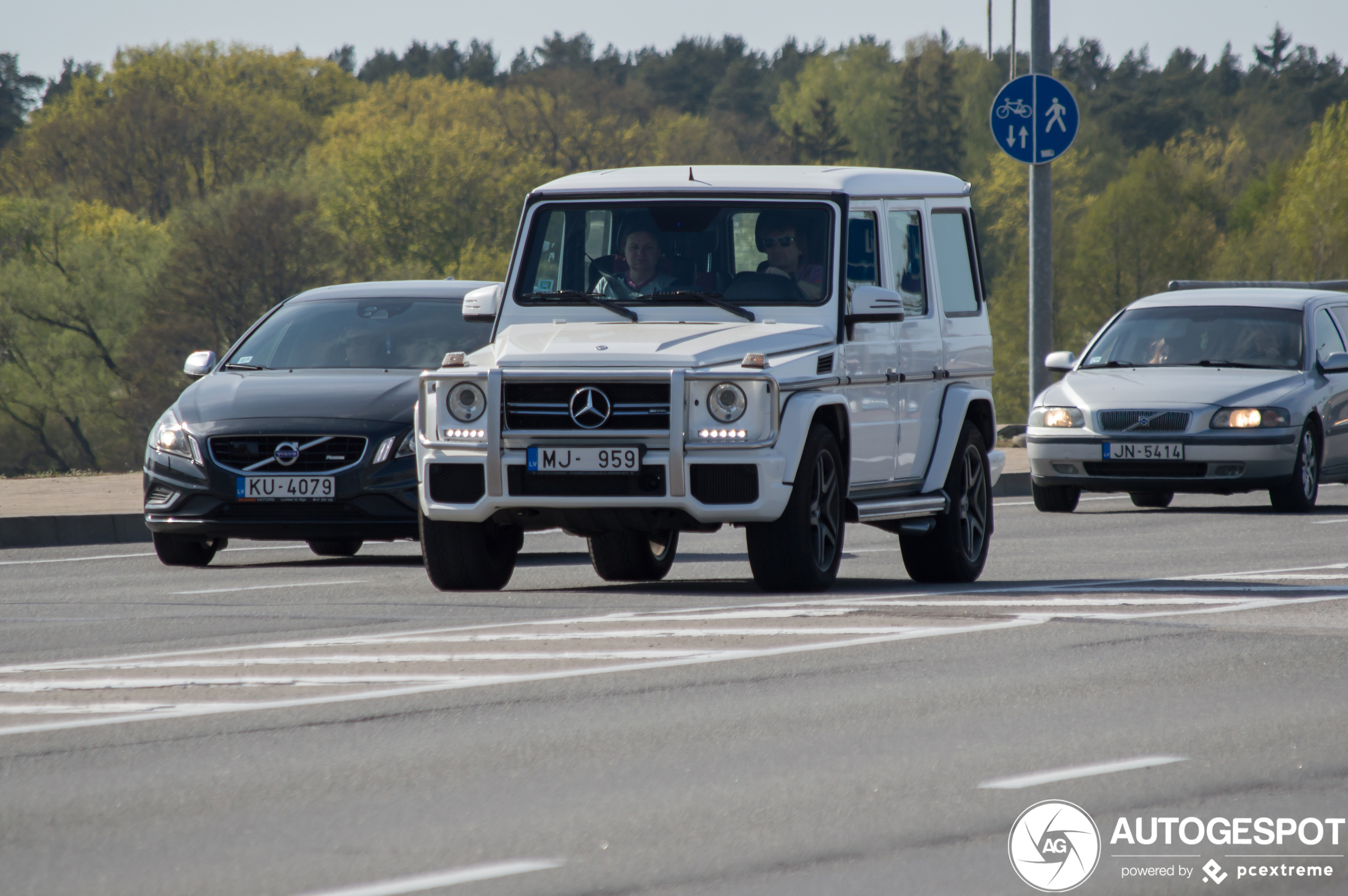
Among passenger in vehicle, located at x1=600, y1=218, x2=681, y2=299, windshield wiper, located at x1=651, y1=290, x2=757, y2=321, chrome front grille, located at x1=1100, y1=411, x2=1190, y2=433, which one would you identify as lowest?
chrome front grille, located at x1=1100, y1=411, x2=1190, y2=433

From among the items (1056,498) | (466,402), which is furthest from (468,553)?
(1056,498)

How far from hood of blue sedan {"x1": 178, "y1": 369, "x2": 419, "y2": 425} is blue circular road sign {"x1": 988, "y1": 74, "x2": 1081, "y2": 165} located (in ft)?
37.5

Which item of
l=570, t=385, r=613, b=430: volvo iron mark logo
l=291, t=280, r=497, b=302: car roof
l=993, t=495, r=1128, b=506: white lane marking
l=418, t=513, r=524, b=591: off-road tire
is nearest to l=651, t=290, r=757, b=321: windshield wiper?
l=570, t=385, r=613, b=430: volvo iron mark logo

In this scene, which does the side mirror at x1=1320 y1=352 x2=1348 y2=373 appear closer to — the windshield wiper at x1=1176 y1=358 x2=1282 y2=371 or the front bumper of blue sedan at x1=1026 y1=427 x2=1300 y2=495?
the windshield wiper at x1=1176 y1=358 x2=1282 y2=371

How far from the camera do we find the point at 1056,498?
19.9 metres

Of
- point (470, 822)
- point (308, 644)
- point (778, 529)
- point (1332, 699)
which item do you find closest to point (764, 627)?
point (778, 529)

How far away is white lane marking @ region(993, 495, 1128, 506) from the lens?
71.6 feet

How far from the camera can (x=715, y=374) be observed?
10.6 meters

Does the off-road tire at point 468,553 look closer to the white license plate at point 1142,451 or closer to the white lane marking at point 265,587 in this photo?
the white lane marking at point 265,587

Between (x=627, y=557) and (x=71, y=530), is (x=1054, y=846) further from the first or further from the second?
(x=71, y=530)

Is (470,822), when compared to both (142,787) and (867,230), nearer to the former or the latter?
(142,787)

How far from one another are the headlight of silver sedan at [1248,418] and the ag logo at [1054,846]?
1307cm

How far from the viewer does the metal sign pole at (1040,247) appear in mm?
24875

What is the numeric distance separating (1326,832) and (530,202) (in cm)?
733
